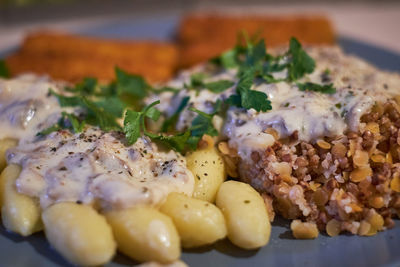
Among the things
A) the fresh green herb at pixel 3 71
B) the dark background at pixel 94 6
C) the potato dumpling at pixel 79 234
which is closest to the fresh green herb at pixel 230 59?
the potato dumpling at pixel 79 234

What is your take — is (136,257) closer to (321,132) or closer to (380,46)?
(321,132)

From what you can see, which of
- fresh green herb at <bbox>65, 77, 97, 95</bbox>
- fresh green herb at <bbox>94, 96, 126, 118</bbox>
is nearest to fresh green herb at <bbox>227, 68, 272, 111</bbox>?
fresh green herb at <bbox>94, 96, 126, 118</bbox>

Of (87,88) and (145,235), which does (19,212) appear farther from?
(87,88)

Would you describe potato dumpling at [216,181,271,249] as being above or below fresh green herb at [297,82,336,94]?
below

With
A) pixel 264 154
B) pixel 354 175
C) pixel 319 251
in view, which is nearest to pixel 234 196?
pixel 264 154

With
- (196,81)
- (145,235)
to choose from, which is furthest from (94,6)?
(145,235)

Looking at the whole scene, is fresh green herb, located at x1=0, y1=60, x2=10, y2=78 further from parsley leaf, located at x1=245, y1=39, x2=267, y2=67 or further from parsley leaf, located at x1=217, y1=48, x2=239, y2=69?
parsley leaf, located at x1=245, y1=39, x2=267, y2=67

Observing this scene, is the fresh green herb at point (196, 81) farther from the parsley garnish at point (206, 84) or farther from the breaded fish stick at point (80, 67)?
the breaded fish stick at point (80, 67)
